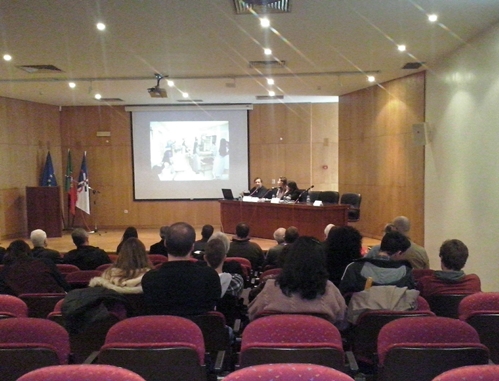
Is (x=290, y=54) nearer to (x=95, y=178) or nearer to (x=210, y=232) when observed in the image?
(x=210, y=232)

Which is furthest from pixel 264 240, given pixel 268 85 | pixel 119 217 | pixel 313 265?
pixel 313 265

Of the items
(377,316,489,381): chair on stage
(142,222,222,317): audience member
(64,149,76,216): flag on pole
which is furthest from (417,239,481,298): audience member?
(64,149,76,216): flag on pole

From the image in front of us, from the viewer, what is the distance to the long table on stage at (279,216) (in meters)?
9.05

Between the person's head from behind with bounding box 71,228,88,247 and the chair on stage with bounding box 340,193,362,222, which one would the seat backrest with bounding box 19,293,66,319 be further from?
the chair on stage with bounding box 340,193,362,222

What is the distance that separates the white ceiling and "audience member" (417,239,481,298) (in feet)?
9.49

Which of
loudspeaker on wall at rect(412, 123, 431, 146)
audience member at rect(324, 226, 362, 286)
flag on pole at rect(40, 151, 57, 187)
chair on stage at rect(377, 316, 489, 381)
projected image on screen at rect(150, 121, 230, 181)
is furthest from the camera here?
projected image on screen at rect(150, 121, 230, 181)

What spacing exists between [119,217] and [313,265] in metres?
11.3

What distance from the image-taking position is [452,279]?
3.42m

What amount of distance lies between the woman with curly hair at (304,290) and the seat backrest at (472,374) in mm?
1252

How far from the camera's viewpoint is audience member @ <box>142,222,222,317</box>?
2.68 meters

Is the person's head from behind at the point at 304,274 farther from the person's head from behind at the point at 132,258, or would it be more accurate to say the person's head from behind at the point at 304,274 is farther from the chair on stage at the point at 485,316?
the person's head from behind at the point at 132,258

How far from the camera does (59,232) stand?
1150 cm

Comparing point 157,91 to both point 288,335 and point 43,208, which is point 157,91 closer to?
point 43,208

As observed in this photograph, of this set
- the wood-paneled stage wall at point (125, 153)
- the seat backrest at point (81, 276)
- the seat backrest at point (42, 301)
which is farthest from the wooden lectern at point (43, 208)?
the seat backrest at point (42, 301)
